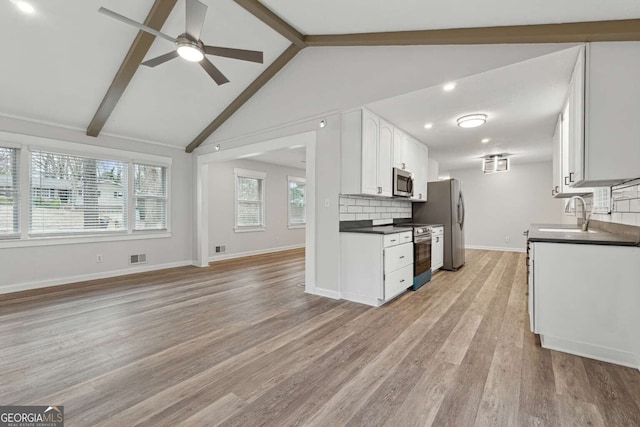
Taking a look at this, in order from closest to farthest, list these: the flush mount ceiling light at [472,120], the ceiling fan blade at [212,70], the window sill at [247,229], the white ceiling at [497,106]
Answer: the white ceiling at [497,106] < the ceiling fan blade at [212,70] < the flush mount ceiling light at [472,120] < the window sill at [247,229]

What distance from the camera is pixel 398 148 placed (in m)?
4.25

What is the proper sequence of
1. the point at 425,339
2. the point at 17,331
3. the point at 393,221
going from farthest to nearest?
1. the point at 393,221
2. the point at 17,331
3. the point at 425,339

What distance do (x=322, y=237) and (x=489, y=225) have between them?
6122 millimetres

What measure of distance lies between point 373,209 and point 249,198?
3.90 meters

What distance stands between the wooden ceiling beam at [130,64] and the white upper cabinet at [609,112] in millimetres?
3713

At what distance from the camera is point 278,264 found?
5945 millimetres

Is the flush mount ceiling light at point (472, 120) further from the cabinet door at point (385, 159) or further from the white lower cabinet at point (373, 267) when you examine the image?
the white lower cabinet at point (373, 267)

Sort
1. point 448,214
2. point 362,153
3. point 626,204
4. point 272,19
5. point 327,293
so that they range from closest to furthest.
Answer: point 626,204
point 272,19
point 362,153
point 327,293
point 448,214

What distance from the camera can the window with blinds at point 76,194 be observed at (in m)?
4.18

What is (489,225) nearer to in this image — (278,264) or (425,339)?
(278,264)

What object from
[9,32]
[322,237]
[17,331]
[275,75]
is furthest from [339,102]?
[17,331]

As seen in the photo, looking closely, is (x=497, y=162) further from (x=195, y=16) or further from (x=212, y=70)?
(x=195, y=16)

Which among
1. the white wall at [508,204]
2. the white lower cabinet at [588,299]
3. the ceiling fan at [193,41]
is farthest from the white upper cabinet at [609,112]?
the white wall at [508,204]

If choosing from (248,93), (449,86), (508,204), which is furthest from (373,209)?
(508,204)
